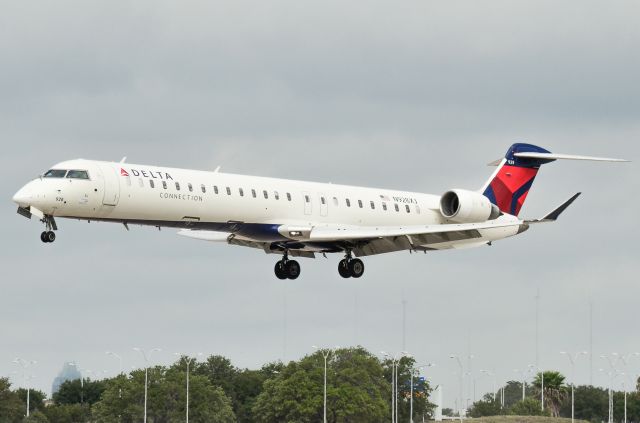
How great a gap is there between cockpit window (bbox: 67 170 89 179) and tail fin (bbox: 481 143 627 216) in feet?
69.7

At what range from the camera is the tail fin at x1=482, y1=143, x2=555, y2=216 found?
220ft

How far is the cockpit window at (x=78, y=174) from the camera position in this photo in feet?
172

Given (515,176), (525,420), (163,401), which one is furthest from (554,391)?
(515,176)

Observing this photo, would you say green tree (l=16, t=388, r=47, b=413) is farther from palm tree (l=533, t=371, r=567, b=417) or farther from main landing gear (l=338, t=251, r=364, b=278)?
main landing gear (l=338, t=251, r=364, b=278)

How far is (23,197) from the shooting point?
51.2 meters

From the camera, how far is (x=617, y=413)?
164m

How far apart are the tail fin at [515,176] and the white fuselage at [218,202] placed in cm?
403

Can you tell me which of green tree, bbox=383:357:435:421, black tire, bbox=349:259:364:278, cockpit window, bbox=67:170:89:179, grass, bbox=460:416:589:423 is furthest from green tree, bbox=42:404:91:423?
cockpit window, bbox=67:170:89:179

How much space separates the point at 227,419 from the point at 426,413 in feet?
94.0

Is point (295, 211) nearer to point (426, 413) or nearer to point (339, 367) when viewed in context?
point (339, 367)

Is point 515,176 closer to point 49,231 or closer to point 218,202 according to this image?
point 218,202

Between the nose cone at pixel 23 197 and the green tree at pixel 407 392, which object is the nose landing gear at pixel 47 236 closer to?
the nose cone at pixel 23 197

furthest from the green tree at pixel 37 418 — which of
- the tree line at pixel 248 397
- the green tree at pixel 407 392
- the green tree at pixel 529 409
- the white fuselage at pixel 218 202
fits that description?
the white fuselage at pixel 218 202

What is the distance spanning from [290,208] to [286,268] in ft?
13.9
